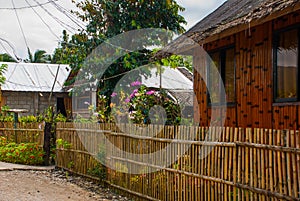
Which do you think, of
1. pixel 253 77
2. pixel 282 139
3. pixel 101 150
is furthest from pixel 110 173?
pixel 282 139

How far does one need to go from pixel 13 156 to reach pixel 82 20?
704cm

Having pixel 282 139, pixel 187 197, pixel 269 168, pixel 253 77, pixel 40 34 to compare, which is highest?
pixel 40 34

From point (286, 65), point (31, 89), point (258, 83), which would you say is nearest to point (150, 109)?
point (258, 83)

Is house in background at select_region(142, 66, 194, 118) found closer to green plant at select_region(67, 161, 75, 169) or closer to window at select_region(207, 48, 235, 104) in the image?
green plant at select_region(67, 161, 75, 169)

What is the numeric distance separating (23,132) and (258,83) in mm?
8475

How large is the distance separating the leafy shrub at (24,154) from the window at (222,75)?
18.9 feet

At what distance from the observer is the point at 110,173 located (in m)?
Answer: 9.11

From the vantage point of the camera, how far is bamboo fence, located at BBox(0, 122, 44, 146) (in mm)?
13008

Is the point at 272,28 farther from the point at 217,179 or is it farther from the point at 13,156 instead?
the point at 13,156

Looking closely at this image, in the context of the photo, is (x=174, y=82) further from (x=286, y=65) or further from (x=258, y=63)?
(x=286, y=65)

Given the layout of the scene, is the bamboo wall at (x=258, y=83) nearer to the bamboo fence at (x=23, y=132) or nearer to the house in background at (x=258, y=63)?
the house in background at (x=258, y=63)

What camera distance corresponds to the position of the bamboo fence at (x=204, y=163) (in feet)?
15.8

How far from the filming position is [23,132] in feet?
45.2

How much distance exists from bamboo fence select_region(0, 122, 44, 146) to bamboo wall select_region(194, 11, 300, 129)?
20.8 feet
